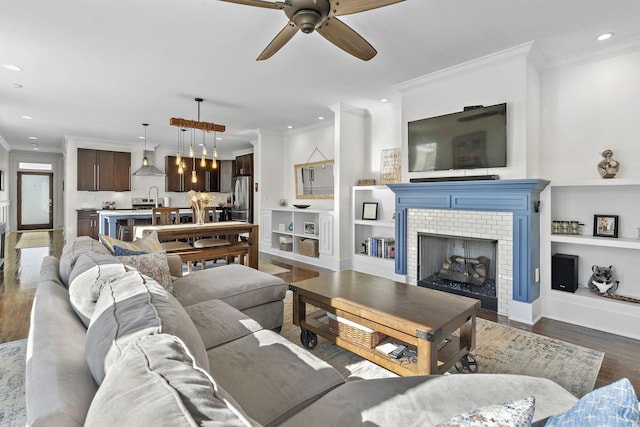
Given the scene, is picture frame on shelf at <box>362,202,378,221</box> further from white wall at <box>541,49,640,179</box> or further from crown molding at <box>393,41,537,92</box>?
white wall at <box>541,49,640,179</box>

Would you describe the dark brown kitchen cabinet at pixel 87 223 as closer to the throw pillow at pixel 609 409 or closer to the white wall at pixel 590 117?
the white wall at pixel 590 117

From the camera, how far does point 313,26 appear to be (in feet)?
6.35

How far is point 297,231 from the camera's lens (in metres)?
6.46

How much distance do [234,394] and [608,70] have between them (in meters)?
4.24

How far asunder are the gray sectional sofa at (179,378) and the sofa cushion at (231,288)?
52 cm

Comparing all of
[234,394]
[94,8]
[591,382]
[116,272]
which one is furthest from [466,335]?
[94,8]

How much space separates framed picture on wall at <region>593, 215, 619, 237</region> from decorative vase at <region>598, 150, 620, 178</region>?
0.41m

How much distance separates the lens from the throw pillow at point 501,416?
644 mm

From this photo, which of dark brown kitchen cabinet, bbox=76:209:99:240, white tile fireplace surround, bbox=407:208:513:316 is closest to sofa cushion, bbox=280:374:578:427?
white tile fireplace surround, bbox=407:208:513:316

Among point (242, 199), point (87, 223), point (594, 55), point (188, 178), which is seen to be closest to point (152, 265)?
point (594, 55)

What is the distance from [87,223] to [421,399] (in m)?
8.80

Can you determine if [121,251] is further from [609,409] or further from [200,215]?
[609,409]

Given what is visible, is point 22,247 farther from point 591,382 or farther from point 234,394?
point 591,382

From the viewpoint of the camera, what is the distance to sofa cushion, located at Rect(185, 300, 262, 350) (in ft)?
5.63
